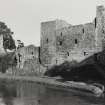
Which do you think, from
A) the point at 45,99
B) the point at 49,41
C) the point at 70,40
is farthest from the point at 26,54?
the point at 45,99

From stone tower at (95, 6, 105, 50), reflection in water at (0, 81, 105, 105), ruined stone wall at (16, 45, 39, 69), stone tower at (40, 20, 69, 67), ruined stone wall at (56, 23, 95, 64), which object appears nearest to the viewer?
reflection in water at (0, 81, 105, 105)

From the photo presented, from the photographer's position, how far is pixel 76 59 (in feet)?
87.4

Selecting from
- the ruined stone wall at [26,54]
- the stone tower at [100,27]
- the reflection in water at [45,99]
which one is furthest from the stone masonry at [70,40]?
the reflection in water at [45,99]

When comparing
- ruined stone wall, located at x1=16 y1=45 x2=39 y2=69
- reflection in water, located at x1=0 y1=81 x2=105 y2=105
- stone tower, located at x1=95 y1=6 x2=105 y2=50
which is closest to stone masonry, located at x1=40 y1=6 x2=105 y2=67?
stone tower, located at x1=95 y1=6 x2=105 y2=50

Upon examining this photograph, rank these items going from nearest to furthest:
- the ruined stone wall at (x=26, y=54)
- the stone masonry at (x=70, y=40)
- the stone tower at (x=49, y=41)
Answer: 1. the stone masonry at (x=70, y=40)
2. the stone tower at (x=49, y=41)
3. the ruined stone wall at (x=26, y=54)

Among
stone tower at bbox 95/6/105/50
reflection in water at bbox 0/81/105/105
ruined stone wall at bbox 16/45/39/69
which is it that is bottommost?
reflection in water at bbox 0/81/105/105

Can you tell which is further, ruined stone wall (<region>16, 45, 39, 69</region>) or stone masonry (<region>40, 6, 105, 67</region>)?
ruined stone wall (<region>16, 45, 39, 69</region>)

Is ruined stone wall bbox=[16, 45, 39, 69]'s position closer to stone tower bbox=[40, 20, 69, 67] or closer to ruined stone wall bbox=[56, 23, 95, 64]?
stone tower bbox=[40, 20, 69, 67]

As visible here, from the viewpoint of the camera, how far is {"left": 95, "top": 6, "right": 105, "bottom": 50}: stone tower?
2530 centimetres

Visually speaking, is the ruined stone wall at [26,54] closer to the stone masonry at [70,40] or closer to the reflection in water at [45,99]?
the stone masonry at [70,40]

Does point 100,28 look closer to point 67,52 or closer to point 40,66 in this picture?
point 67,52

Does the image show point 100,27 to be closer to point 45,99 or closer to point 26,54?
point 26,54

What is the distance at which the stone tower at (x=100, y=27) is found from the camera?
83.0 ft

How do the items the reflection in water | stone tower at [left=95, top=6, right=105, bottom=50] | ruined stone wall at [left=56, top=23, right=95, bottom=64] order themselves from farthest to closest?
1. ruined stone wall at [left=56, top=23, right=95, bottom=64]
2. stone tower at [left=95, top=6, right=105, bottom=50]
3. the reflection in water
